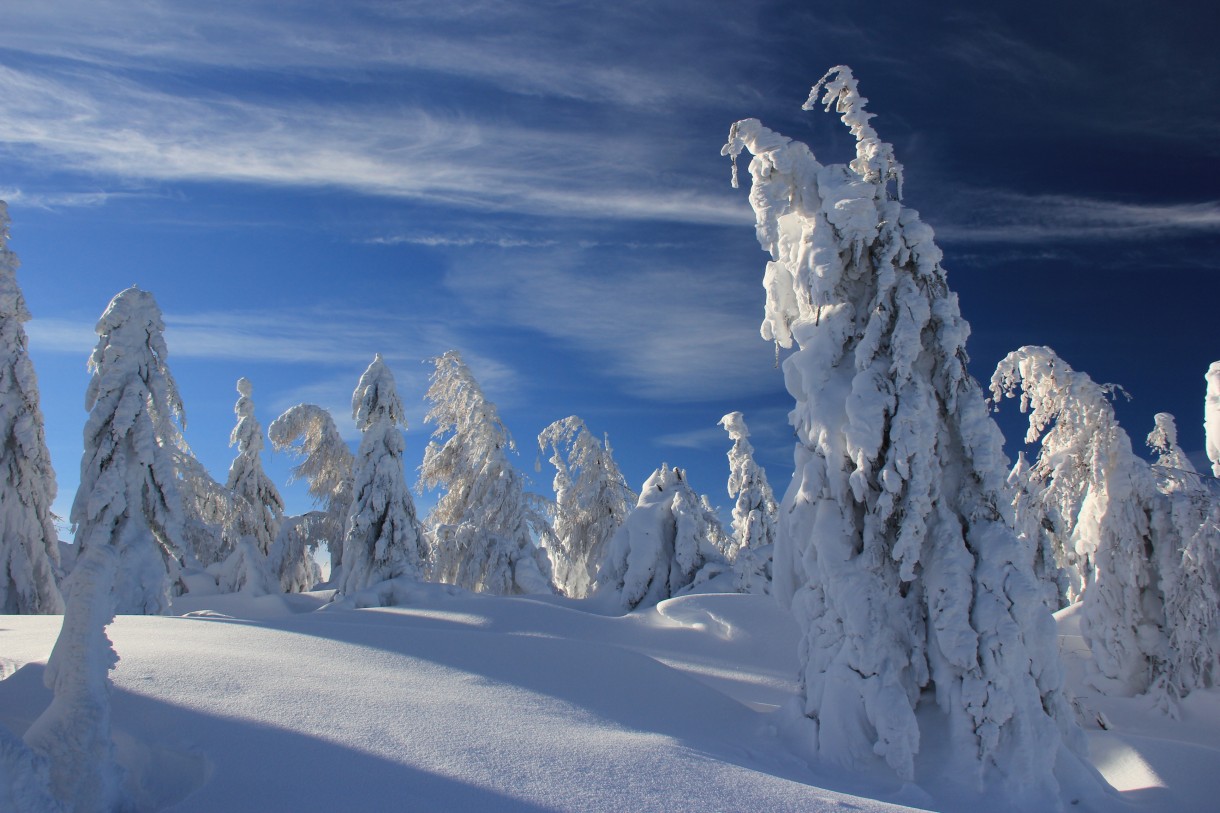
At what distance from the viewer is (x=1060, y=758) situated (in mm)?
7797

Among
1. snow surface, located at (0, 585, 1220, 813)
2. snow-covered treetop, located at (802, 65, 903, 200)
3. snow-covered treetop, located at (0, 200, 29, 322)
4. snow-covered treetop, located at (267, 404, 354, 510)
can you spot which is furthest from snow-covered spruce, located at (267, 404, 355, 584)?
snow-covered treetop, located at (802, 65, 903, 200)

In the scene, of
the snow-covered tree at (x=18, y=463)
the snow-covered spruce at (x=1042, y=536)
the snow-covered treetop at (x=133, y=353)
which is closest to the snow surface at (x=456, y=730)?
the snow-covered spruce at (x=1042, y=536)

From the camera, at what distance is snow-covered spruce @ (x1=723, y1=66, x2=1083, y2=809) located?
786 cm

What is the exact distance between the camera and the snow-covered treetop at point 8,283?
1644cm

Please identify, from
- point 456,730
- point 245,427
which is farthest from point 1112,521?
point 245,427

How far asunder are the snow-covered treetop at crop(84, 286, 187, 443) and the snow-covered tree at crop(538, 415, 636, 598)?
541 inches

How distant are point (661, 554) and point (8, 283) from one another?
16.4m

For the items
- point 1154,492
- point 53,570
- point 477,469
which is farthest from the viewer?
point 477,469

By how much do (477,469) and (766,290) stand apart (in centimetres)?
1854

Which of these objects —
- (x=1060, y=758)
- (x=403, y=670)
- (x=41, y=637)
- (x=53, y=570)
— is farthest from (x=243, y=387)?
(x=1060, y=758)

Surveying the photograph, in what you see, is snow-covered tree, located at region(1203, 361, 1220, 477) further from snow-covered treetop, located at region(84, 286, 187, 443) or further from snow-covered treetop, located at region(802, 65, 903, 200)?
snow-covered treetop, located at region(84, 286, 187, 443)

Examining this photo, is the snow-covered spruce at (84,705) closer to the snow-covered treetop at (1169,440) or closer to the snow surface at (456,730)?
the snow surface at (456,730)

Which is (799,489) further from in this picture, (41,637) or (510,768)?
(41,637)

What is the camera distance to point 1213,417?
16266 mm
